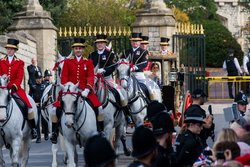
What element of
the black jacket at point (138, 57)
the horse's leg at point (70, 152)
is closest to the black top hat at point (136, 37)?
the black jacket at point (138, 57)

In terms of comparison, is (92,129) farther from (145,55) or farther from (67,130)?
(145,55)

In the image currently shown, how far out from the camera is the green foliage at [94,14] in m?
57.5

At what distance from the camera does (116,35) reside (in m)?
41.4

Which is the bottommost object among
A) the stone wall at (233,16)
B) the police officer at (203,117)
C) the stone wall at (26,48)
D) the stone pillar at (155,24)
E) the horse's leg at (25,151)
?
the horse's leg at (25,151)

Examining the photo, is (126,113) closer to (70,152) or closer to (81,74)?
(81,74)

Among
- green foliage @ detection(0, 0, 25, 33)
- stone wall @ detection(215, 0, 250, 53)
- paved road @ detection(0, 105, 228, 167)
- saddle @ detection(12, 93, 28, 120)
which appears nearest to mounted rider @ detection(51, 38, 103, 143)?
saddle @ detection(12, 93, 28, 120)

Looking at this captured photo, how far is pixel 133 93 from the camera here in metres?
25.7

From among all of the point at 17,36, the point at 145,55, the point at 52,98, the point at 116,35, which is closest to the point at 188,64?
the point at 116,35

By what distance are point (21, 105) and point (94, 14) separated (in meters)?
37.6

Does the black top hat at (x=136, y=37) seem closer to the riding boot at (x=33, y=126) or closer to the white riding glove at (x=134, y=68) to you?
the white riding glove at (x=134, y=68)

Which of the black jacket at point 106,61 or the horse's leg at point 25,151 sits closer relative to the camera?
→ the horse's leg at point 25,151

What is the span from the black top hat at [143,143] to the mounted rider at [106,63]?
12438 mm

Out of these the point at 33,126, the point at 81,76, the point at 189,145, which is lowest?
the point at 33,126

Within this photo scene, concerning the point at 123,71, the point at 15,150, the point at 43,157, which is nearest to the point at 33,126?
the point at 15,150
